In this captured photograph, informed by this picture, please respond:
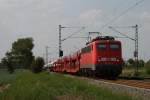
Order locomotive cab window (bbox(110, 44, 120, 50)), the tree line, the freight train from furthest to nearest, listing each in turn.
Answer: the tree line, locomotive cab window (bbox(110, 44, 120, 50)), the freight train

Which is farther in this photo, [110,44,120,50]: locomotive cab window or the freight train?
[110,44,120,50]: locomotive cab window

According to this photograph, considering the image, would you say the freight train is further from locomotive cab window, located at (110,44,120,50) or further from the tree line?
the tree line

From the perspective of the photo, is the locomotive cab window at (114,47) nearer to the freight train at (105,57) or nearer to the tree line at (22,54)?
the freight train at (105,57)

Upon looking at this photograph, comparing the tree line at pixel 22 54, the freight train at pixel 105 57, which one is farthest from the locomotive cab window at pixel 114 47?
the tree line at pixel 22 54

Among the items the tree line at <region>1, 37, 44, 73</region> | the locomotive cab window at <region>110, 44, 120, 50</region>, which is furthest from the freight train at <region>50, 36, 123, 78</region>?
the tree line at <region>1, 37, 44, 73</region>

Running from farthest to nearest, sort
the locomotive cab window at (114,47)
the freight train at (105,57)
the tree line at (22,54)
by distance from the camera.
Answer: the tree line at (22,54), the locomotive cab window at (114,47), the freight train at (105,57)

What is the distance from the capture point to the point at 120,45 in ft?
135

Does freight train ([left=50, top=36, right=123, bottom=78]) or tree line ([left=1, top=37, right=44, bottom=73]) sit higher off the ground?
tree line ([left=1, top=37, right=44, bottom=73])

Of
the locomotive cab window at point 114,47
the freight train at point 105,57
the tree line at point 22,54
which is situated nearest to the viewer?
the freight train at point 105,57

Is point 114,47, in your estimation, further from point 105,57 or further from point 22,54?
point 22,54

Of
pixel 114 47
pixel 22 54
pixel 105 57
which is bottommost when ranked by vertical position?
pixel 105 57

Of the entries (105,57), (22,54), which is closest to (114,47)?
(105,57)

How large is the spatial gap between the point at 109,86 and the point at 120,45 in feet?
48.0

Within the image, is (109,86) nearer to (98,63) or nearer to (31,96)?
(31,96)
